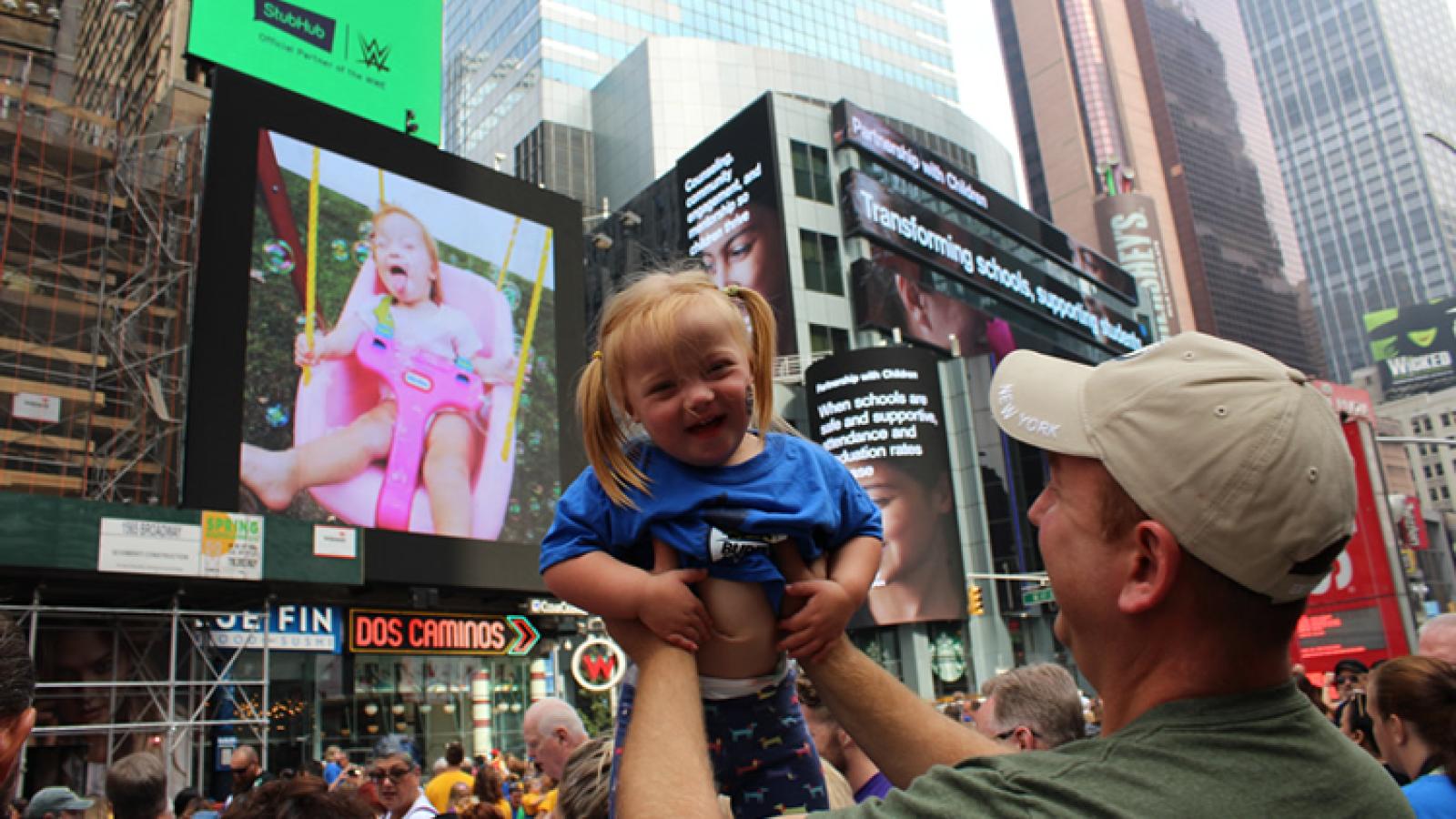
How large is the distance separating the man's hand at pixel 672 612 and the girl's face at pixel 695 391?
31 centimetres

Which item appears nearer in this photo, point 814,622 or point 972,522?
point 814,622

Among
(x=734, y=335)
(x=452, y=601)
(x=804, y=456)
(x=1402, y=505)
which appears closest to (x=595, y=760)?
(x=804, y=456)

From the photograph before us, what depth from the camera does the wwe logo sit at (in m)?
31.9

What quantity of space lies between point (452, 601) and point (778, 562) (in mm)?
26821

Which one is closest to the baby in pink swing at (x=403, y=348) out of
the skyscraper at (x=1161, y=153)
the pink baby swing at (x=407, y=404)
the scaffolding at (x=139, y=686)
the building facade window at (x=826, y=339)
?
the pink baby swing at (x=407, y=404)

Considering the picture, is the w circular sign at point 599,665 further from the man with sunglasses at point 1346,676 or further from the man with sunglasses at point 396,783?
the man with sunglasses at point 1346,676

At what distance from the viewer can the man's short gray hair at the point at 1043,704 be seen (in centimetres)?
432

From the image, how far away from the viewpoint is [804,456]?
221 cm

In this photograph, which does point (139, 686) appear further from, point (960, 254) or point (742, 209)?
point (960, 254)

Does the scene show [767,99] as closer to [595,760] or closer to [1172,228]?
[595,760]

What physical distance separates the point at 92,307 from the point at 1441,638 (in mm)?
30295

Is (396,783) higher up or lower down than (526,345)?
lower down

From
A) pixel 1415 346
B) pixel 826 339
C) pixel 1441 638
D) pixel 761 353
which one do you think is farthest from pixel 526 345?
pixel 1415 346

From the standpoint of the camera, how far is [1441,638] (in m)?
5.25
